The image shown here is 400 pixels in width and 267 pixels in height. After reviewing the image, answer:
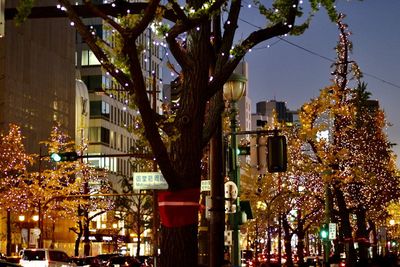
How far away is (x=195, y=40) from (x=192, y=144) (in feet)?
4.79

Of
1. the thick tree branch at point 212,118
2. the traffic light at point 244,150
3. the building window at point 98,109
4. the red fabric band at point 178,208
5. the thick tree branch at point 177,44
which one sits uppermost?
the building window at point 98,109

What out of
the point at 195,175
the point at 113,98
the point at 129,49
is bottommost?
the point at 195,175

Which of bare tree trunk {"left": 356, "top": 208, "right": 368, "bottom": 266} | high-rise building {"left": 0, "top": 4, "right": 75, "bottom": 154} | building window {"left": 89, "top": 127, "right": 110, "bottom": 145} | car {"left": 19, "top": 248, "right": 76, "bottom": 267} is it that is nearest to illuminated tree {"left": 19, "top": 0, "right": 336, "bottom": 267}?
car {"left": 19, "top": 248, "right": 76, "bottom": 267}

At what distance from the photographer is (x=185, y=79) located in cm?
1023

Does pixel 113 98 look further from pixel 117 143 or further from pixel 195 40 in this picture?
pixel 195 40

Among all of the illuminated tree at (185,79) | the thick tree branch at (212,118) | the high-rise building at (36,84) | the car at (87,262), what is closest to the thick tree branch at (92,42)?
the illuminated tree at (185,79)

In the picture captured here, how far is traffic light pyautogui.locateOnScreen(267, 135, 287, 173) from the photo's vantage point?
15.4m

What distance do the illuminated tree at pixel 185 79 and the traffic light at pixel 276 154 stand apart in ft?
16.0

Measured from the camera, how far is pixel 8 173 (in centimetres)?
5484

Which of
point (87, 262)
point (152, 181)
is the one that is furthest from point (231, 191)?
point (87, 262)

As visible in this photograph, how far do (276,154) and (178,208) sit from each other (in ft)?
19.8

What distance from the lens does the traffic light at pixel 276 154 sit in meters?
15.4

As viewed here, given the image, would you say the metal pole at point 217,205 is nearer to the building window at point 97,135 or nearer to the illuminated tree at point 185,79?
the illuminated tree at point 185,79

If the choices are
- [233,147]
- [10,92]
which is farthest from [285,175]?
[233,147]
